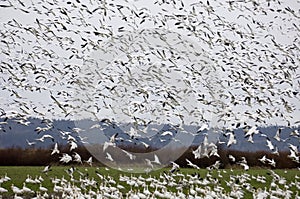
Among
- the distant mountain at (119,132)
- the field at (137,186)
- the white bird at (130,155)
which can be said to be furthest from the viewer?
the white bird at (130,155)

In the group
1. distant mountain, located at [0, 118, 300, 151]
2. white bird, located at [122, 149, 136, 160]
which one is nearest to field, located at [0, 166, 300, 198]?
white bird, located at [122, 149, 136, 160]

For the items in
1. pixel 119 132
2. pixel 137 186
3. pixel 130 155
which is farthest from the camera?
pixel 130 155

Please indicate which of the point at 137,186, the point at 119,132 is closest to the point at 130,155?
the point at 137,186

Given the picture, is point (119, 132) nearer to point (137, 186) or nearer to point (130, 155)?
point (137, 186)

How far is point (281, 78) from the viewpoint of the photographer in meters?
23.8

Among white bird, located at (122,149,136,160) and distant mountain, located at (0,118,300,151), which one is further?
white bird, located at (122,149,136,160)

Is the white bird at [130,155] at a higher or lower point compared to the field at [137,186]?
higher

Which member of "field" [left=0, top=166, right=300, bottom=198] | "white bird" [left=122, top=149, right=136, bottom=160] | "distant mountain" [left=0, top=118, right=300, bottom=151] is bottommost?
"field" [left=0, top=166, right=300, bottom=198]

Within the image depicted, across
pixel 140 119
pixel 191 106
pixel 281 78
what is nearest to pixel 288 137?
pixel 281 78

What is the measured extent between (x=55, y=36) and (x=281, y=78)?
10070 millimetres

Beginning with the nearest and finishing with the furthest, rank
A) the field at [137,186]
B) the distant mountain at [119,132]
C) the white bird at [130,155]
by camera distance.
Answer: the field at [137,186] → the distant mountain at [119,132] → the white bird at [130,155]

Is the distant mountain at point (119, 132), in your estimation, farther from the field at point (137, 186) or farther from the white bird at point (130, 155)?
the field at point (137, 186)

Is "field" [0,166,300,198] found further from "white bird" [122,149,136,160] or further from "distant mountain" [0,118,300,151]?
"distant mountain" [0,118,300,151]

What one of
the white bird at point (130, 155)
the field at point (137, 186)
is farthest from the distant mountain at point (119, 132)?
the field at point (137, 186)
